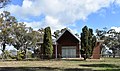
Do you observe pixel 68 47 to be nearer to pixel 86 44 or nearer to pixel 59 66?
pixel 86 44

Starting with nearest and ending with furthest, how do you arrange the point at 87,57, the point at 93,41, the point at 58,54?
the point at 87,57
the point at 93,41
the point at 58,54

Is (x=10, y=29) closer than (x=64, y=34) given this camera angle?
No

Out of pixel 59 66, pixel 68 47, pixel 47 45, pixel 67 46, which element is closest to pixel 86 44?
pixel 47 45

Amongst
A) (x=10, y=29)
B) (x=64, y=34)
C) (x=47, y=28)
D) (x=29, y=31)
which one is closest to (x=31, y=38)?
(x=29, y=31)

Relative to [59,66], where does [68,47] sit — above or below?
above

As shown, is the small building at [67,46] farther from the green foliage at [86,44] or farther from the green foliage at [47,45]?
the green foliage at [86,44]

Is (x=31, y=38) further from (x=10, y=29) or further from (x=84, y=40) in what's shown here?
(x=84, y=40)

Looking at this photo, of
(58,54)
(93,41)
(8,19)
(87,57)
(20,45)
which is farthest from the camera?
(20,45)

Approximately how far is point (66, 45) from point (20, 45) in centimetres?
2318

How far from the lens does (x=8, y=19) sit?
67.8 meters

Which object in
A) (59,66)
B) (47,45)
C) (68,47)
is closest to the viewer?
(59,66)

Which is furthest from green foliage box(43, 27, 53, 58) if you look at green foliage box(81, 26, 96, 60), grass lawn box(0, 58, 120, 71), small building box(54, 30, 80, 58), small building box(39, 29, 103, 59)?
grass lawn box(0, 58, 120, 71)

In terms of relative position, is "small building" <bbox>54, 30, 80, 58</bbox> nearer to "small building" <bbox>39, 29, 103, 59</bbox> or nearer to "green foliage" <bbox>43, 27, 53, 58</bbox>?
"small building" <bbox>39, 29, 103, 59</bbox>

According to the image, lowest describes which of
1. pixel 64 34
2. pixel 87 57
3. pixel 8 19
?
pixel 87 57
